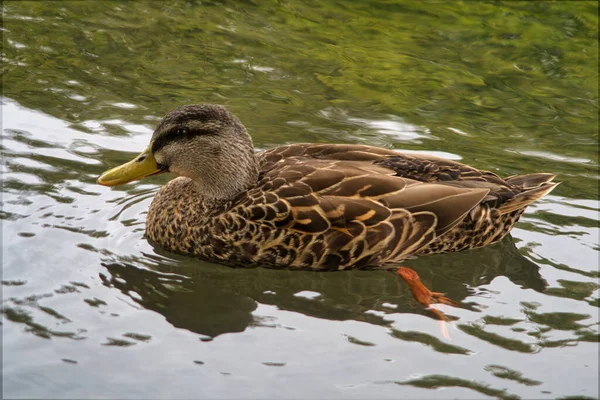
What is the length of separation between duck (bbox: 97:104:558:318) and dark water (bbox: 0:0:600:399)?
0.17 metres

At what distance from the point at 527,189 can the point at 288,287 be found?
7.05 feet

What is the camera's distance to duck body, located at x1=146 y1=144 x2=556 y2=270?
260 inches

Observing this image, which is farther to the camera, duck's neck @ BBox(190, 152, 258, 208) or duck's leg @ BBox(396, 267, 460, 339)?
duck's neck @ BBox(190, 152, 258, 208)

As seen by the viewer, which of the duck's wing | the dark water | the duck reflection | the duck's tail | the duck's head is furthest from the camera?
the duck's tail

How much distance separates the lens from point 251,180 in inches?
275

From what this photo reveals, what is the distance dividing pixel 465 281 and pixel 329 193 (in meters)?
1.22

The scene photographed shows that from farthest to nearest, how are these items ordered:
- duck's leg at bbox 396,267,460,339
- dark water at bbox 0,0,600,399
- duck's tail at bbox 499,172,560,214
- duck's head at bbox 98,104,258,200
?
duck's tail at bbox 499,172,560,214, duck's head at bbox 98,104,258,200, duck's leg at bbox 396,267,460,339, dark water at bbox 0,0,600,399

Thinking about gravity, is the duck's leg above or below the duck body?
below

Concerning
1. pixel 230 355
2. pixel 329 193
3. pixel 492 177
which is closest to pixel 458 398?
pixel 230 355

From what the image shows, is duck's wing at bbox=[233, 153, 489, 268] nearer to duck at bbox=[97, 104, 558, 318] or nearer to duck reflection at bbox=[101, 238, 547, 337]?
duck at bbox=[97, 104, 558, 318]

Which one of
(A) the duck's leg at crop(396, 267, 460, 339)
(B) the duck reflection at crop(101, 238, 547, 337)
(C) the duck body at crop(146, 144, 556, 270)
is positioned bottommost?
(B) the duck reflection at crop(101, 238, 547, 337)

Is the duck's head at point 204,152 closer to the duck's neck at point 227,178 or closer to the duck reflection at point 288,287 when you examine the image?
the duck's neck at point 227,178

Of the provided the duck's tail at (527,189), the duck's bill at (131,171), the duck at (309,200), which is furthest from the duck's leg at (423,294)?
the duck's bill at (131,171)

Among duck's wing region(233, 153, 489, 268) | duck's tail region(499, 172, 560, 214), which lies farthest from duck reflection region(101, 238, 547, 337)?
Result: duck's tail region(499, 172, 560, 214)
